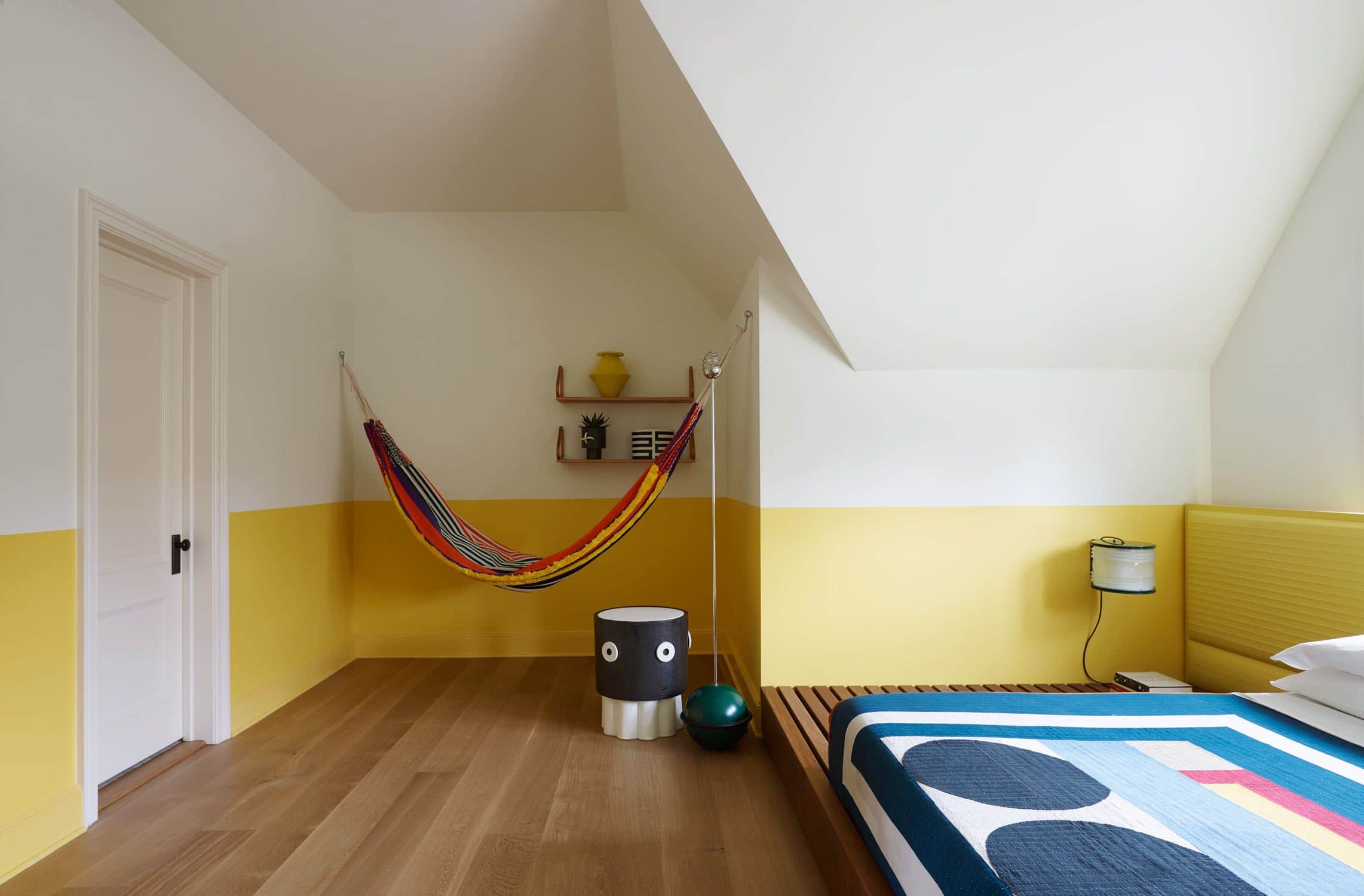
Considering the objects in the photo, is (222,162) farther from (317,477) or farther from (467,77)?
(317,477)

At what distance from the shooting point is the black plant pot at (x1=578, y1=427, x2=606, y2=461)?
3.90 metres

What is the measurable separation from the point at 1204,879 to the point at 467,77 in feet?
9.55

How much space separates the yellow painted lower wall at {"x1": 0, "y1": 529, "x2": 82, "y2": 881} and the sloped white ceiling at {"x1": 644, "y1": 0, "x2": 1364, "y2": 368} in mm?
2093

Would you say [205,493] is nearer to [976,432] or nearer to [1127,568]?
[976,432]

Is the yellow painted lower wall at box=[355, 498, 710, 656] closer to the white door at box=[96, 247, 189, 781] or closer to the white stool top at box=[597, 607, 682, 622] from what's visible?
the white stool top at box=[597, 607, 682, 622]

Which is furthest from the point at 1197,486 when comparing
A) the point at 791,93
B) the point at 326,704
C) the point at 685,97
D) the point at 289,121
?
the point at 289,121

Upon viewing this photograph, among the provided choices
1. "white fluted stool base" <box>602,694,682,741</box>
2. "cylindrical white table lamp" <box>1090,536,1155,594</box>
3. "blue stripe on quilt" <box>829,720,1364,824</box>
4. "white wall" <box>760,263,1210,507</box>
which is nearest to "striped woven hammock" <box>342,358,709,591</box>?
"white wall" <box>760,263,1210,507</box>

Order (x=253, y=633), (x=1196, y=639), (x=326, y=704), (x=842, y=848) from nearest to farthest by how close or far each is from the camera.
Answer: (x=842, y=848)
(x=1196, y=639)
(x=253, y=633)
(x=326, y=704)

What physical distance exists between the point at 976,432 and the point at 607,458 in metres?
1.86

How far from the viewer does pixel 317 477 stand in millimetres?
3568

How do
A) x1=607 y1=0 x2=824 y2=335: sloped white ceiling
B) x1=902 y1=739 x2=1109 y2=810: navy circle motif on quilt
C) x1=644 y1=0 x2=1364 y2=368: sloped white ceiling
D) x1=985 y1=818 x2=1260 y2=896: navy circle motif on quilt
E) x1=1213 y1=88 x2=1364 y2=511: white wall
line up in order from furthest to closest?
x1=607 y1=0 x2=824 y2=335: sloped white ceiling < x1=1213 y1=88 x2=1364 y2=511: white wall < x1=644 y1=0 x2=1364 y2=368: sloped white ceiling < x1=902 y1=739 x2=1109 y2=810: navy circle motif on quilt < x1=985 y1=818 x2=1260 y2=896: navy circle motif on quilt

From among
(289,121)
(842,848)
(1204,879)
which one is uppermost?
(289,121)

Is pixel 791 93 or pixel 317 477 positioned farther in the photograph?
pixel 317 477

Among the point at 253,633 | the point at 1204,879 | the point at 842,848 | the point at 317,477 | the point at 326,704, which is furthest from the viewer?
the point at 317,477
